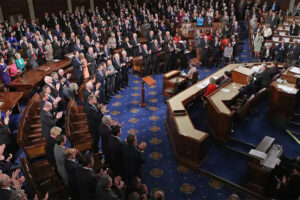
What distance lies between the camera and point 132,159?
437cm

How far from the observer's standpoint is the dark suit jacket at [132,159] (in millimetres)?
4324

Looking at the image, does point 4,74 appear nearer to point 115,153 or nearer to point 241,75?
point 115,153

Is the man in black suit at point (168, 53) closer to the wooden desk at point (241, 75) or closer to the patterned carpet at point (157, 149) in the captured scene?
the patterned carpet at point (157, 149)

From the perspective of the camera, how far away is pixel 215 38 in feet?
37.5

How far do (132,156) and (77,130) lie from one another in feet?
6.70

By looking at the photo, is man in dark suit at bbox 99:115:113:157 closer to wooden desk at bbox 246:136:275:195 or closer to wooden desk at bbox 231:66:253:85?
wooden desk at bbox 246:136:275:195

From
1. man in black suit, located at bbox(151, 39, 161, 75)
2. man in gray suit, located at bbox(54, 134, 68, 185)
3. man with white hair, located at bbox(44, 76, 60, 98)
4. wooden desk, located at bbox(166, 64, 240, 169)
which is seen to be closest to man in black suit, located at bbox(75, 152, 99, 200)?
man in gray suit, located at bbox(54, 134, 68, 185)

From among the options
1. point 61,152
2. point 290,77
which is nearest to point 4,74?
point 61,152

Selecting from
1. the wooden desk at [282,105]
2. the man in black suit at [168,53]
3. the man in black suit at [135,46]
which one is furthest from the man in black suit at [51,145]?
the man in black suit at [135,46]

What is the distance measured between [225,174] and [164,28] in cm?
1077

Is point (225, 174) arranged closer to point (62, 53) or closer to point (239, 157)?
point (239, 157)

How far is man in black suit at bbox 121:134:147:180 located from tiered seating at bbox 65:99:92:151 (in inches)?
55.0

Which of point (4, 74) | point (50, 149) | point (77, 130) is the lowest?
point (77, 130)

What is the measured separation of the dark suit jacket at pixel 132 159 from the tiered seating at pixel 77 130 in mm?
1398
